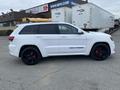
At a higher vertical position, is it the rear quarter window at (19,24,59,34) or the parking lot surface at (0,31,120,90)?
the rear quarter window at (19,24,59,34)

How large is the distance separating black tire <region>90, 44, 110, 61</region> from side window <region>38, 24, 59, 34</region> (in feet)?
5.97

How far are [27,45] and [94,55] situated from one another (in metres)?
2.93

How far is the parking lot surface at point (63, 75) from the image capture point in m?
5.43

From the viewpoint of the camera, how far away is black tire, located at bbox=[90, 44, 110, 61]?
8.49 m

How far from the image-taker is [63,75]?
21.2 ft

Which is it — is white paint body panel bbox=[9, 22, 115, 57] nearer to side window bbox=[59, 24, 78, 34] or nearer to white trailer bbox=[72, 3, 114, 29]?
side window bbox=[59, 24, 78, 34]

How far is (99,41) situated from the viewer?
8.41m

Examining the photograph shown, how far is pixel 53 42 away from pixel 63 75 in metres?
2.17

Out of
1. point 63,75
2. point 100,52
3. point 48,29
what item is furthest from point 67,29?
point 63,75

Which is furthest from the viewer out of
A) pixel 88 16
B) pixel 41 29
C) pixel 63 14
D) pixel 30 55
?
pixel 63 14

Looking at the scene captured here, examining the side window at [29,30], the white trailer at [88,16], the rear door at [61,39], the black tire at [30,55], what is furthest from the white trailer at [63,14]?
the black tire at [30,55]

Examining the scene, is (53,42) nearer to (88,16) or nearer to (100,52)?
(100,52)

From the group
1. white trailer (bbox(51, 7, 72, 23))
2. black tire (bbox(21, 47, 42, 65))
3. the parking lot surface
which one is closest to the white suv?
black tire (bbox(21, 47, 42, 65))

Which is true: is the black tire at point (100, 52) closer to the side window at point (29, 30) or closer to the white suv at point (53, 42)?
the white suv at point (53, 42)
